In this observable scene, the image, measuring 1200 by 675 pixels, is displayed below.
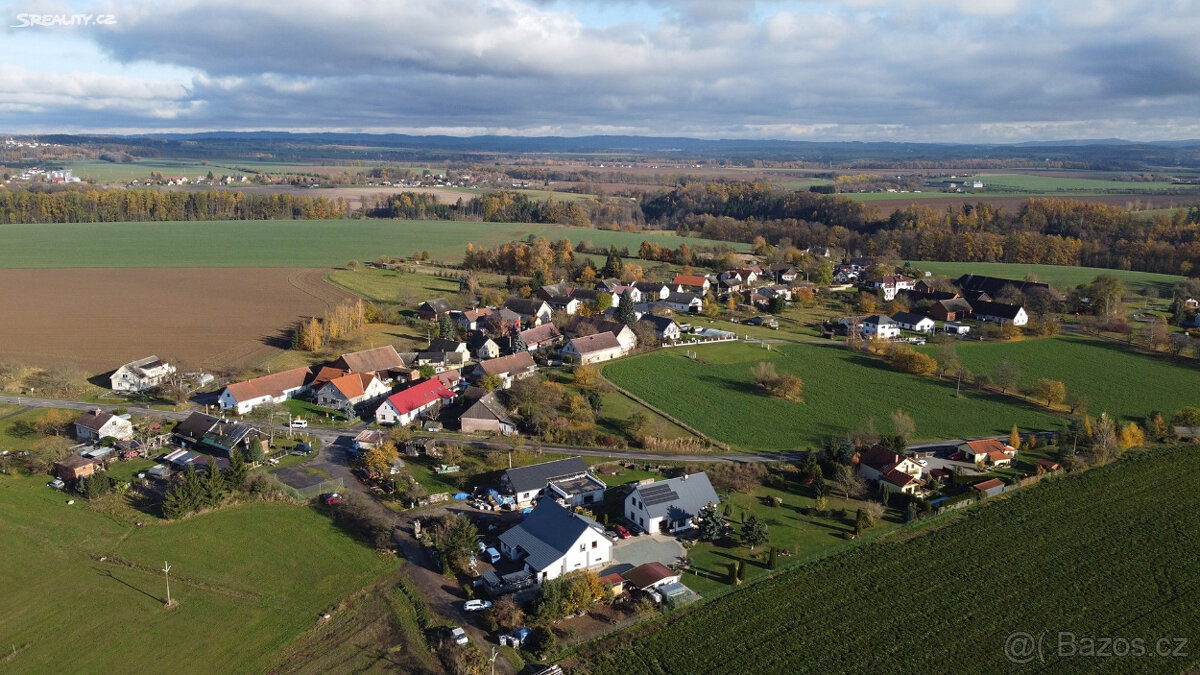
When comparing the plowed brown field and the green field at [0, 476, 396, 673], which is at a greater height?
the plowed brown field

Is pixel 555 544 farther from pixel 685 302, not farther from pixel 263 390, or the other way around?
pixel 685 302

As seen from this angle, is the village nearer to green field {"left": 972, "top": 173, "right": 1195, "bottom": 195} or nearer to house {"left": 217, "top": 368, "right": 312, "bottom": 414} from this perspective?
house {"left": 217, "top": 368, "right": 312, "bottom": 414}

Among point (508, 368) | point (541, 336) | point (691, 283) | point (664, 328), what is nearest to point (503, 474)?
point (508, 368)

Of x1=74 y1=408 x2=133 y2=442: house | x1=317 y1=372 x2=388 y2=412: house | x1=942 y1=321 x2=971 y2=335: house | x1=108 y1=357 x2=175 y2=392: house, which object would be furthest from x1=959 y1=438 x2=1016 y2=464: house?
x1=108 y1=357 x2=175 y2=392: house

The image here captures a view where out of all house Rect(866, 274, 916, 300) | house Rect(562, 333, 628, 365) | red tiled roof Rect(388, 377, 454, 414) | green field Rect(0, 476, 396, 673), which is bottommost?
green field Rect(0, 476, 396, 673)

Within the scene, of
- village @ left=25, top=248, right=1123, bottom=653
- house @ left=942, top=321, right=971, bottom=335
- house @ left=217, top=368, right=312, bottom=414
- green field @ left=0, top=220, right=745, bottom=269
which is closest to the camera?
village @ left=25, top=248, right=1123, bottom=653

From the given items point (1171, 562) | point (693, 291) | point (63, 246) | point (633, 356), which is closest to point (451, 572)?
point (1171, 562)

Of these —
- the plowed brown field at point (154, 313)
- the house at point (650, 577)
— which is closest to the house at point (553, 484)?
the house at point (650, 577)
